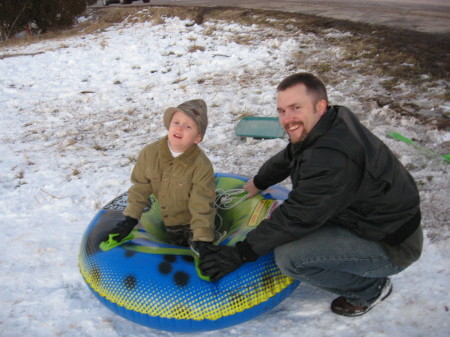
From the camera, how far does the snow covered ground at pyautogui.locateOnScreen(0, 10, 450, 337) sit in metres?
2.44

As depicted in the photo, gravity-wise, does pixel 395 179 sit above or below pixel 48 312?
above

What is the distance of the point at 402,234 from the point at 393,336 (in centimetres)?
57

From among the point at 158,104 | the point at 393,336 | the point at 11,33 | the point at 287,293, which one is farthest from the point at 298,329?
the point at 11,33

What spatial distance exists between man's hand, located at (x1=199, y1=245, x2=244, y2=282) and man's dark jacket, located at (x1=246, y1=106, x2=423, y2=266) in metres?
0.11

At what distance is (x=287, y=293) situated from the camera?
2336 mm

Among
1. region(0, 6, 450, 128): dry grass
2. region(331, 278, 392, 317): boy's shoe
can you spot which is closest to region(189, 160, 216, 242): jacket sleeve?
region(331, 278, 392, 317): boy's shoe

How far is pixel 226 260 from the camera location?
7.09 ft

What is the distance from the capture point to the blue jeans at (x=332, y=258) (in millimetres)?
2129

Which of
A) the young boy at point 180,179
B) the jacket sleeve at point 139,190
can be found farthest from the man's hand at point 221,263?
the jacket sleeve at point 139,190

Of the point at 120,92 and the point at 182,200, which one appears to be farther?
the point at 120,92

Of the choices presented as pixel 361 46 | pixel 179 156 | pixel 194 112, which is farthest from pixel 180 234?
pixel 361 46

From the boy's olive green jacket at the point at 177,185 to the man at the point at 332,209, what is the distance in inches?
13.4

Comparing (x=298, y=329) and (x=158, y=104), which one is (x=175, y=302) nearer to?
(x=298, y=329)

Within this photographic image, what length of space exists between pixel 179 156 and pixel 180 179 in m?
0.14
